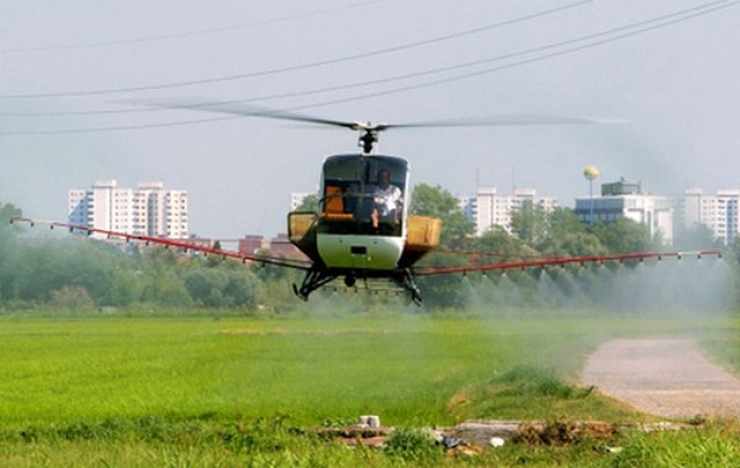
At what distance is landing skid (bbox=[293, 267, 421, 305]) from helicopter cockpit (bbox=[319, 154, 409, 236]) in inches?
67.6

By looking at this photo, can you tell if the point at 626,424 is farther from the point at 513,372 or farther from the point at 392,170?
the point at 513,372

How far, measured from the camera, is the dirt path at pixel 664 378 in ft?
132

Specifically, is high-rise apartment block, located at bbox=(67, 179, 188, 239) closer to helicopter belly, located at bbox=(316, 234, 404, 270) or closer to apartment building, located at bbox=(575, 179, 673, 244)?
apartment building, located at bbox=(575, 179, 673, 244)

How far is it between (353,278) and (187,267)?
2137 centimetres

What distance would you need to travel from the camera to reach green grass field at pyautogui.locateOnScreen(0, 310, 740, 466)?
2797 centimetres

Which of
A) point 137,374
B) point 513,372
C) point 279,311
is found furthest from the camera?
point 279,311

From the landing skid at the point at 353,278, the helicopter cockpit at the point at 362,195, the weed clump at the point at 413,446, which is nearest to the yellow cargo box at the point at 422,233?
the landing skid at the point at 353,278

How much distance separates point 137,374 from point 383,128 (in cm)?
1936

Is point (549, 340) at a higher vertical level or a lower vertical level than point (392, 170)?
lower

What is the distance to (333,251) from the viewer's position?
34.8 m

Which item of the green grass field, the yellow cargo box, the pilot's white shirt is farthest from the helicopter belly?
the green grass field

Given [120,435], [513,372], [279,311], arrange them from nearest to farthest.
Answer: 1. [120,435]
2. [513,372]
3. [279,311]

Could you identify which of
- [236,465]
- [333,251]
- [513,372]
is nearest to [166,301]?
[513,372]

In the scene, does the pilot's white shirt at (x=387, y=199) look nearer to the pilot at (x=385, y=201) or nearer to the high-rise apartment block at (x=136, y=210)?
the pilot at (x=385, y=201)
